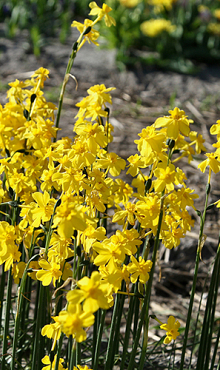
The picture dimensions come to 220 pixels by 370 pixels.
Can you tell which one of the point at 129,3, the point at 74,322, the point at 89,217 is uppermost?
the point at 129,3

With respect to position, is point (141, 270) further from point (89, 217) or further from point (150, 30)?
point (150, 30)

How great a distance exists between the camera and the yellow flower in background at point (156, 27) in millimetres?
4742

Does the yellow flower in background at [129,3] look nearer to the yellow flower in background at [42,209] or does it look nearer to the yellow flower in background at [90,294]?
the yellow flower in background at [42,209]

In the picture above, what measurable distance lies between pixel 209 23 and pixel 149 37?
0.80m

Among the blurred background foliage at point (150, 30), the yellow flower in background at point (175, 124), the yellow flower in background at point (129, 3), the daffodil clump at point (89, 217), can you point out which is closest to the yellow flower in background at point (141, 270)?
the daffodil clump at point (89, 217)

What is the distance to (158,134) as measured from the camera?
99cm

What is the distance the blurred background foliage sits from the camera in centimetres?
469

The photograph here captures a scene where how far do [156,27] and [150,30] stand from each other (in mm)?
75

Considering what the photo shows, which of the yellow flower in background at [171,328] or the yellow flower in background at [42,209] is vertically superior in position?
the yellow flower in background at [42,209]

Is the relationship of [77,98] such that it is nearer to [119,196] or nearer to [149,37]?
[149,37]

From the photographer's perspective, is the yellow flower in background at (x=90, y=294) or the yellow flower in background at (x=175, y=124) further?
the yellow flower in background at (x=175, y=124)

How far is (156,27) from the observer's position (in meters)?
4.74

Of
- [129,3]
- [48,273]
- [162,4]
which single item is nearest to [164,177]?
[48,273]

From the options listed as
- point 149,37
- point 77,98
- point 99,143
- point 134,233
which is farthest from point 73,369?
point 149,37
